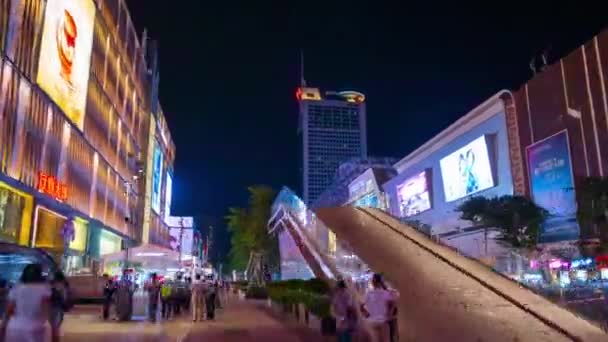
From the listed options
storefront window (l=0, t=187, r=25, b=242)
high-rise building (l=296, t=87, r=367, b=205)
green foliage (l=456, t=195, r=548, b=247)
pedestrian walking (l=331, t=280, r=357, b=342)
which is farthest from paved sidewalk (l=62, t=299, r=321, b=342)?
high-rise building (l=296, t=87, r=367, b=205)

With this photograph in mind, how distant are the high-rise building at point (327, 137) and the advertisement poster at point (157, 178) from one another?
291 feet

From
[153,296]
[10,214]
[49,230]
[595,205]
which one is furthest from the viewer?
[49,230]

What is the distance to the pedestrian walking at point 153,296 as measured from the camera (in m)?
19.7

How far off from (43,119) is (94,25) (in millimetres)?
11170

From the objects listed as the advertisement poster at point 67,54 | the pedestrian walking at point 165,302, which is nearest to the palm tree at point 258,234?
the advertisement poster at point 67,54

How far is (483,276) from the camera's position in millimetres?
15727

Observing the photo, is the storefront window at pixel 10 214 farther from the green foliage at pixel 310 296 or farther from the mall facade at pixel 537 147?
the mall facade at pixel 537 147

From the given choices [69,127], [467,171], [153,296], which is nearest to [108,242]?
[69,127]

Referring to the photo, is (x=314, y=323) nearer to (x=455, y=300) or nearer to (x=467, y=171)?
(x=455, y=300)

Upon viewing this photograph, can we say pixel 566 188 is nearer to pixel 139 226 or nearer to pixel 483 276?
pixel 483 276

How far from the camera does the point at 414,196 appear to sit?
2415 inches

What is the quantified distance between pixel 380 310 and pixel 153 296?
13.4 metres

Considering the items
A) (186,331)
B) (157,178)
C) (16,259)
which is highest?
(157,178)

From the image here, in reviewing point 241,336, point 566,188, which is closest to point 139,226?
point 566,188
